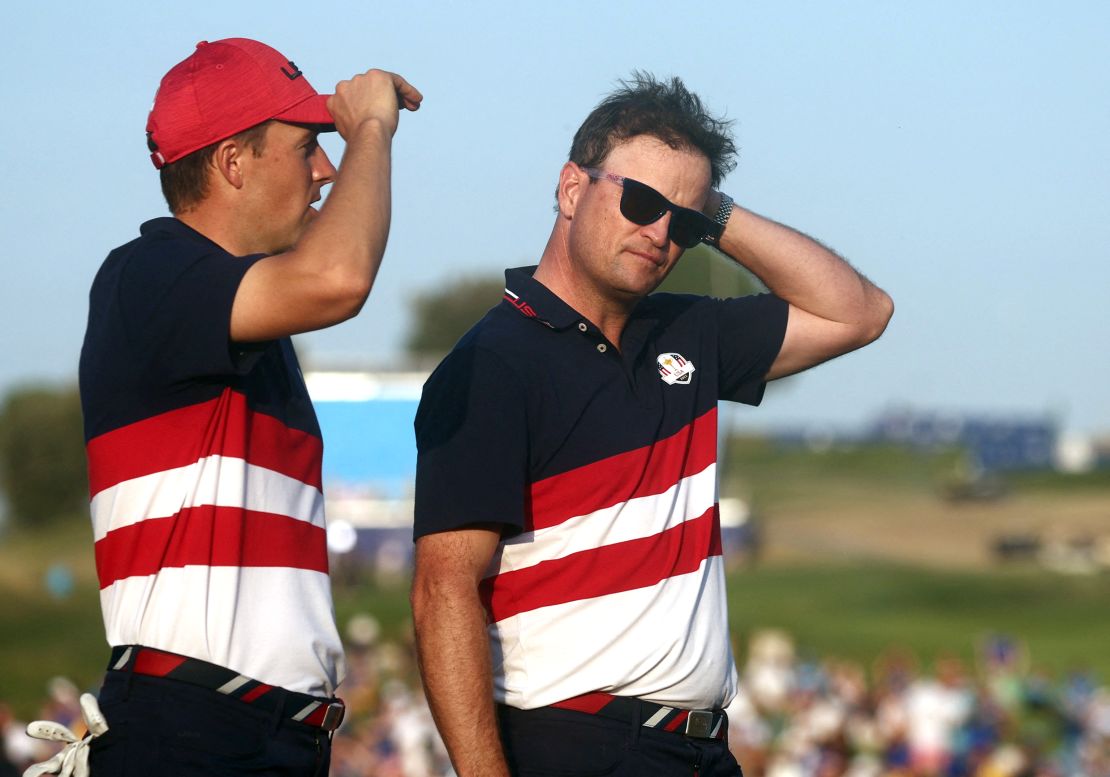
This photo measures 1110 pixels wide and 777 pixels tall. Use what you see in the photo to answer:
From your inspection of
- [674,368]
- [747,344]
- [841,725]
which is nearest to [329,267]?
[674,368]

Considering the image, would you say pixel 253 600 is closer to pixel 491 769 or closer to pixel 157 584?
pixel 157 584

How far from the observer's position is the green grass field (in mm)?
29828

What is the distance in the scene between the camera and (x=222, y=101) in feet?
10.3

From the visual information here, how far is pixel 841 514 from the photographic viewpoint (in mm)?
59094

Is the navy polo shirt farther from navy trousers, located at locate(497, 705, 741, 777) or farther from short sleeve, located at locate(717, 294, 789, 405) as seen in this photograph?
navy trousers, located at locate(497, 705, 741, 777)

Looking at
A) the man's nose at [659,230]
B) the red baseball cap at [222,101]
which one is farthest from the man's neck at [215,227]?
the man's nose at [659,230]

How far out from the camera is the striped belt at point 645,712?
130 inches

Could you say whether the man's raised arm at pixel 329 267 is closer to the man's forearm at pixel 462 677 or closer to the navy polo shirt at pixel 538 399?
the navy polo shirt at pixel 538 399

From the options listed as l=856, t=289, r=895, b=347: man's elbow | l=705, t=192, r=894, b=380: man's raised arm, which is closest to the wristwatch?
l=705, t=192, r=894, b=380: man's raised arm

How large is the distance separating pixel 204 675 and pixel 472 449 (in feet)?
2.39

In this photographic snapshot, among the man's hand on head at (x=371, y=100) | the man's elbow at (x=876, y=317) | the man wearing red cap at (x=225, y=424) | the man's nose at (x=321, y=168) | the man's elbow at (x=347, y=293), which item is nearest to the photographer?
the man's elbow at (x=347, y=293)

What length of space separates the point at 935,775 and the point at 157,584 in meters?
12.9

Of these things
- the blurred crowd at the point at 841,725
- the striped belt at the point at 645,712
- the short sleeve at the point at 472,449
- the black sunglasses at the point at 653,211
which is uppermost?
the black sunglasses at the point at 653,211

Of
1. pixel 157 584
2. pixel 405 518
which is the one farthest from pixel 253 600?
pixel 405 518
